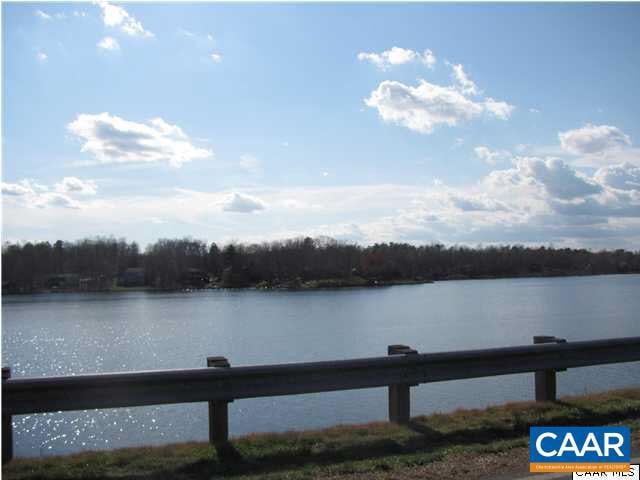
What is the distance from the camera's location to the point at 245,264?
126250 millimetres

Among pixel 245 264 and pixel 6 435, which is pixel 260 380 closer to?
pixel 6 435

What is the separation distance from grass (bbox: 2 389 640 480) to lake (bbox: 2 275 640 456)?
4.64 metres

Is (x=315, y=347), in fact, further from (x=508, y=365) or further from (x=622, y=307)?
(x=622, y=307)

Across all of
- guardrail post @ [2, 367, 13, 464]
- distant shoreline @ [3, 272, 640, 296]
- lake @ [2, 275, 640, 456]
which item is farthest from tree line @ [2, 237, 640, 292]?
guardrail post @ [2, 367, 13, 464]

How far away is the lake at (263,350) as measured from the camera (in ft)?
41.7

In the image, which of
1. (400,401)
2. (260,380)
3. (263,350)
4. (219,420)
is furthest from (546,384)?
(263,350)

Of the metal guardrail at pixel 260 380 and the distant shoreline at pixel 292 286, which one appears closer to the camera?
the metal guardrail at pixel 260 380

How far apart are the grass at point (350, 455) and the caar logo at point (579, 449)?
0.17m

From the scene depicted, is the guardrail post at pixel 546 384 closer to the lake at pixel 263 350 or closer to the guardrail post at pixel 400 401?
the guardrail post at pixel 400 401

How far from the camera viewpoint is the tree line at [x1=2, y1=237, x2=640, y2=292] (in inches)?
4355

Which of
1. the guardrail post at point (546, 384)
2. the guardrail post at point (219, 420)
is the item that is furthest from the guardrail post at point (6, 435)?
the guardrail post at point (546, 384)

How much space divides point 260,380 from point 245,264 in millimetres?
120187

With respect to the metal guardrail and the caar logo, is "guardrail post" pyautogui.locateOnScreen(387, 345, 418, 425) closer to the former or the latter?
the metal guardrail

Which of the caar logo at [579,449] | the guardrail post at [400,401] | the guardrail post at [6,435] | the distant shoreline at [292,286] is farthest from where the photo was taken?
the distant shoreline at [292,286]
